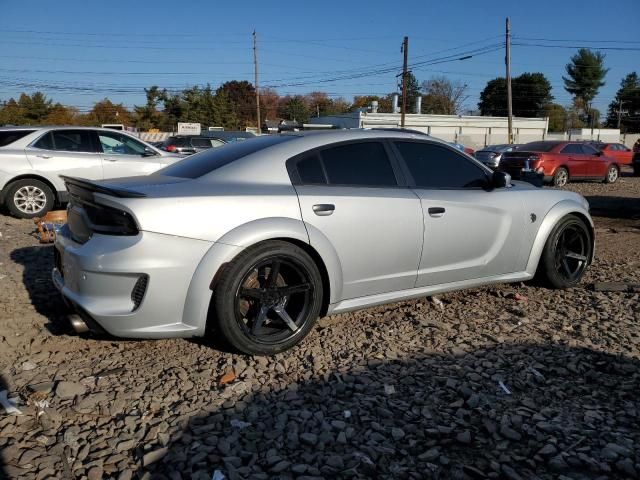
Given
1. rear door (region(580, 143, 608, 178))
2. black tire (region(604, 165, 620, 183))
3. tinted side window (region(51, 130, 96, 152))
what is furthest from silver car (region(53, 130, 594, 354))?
black tire (region(604, 165, 620, 183))

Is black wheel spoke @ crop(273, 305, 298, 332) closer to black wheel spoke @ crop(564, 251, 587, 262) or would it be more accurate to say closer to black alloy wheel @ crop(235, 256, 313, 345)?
black alloy wheel @ crop(235, 256, 313, 345)

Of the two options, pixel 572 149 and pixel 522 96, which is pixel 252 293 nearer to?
pixel 572 149

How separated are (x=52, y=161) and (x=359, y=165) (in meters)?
6.83

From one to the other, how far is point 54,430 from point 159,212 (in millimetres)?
1252

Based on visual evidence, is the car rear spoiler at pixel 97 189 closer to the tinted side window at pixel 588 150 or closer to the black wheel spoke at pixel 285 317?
the black wheel spoke at pixel 285 317

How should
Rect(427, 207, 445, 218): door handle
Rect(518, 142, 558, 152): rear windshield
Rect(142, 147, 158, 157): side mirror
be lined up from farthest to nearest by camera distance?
Rect(518, 142, 558, 152): rear windshield → Rect(142, 147, 158, 157): side mirror → Rect(427, 207, 445, 218): door handle

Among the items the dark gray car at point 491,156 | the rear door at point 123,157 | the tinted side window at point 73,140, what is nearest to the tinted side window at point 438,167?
the rear door at point 123,157

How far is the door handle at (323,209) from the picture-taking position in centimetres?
357

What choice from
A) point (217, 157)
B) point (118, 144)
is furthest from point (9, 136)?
point (217, 157)

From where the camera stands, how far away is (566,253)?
511 centimetres

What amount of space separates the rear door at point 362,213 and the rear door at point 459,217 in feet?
0.50

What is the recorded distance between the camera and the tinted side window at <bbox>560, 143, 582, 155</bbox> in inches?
662

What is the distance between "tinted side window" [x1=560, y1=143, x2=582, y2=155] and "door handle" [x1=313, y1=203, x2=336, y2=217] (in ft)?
50.0

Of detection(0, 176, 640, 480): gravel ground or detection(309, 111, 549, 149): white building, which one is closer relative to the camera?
detection(0, 176, 640, 480): gravel ground
